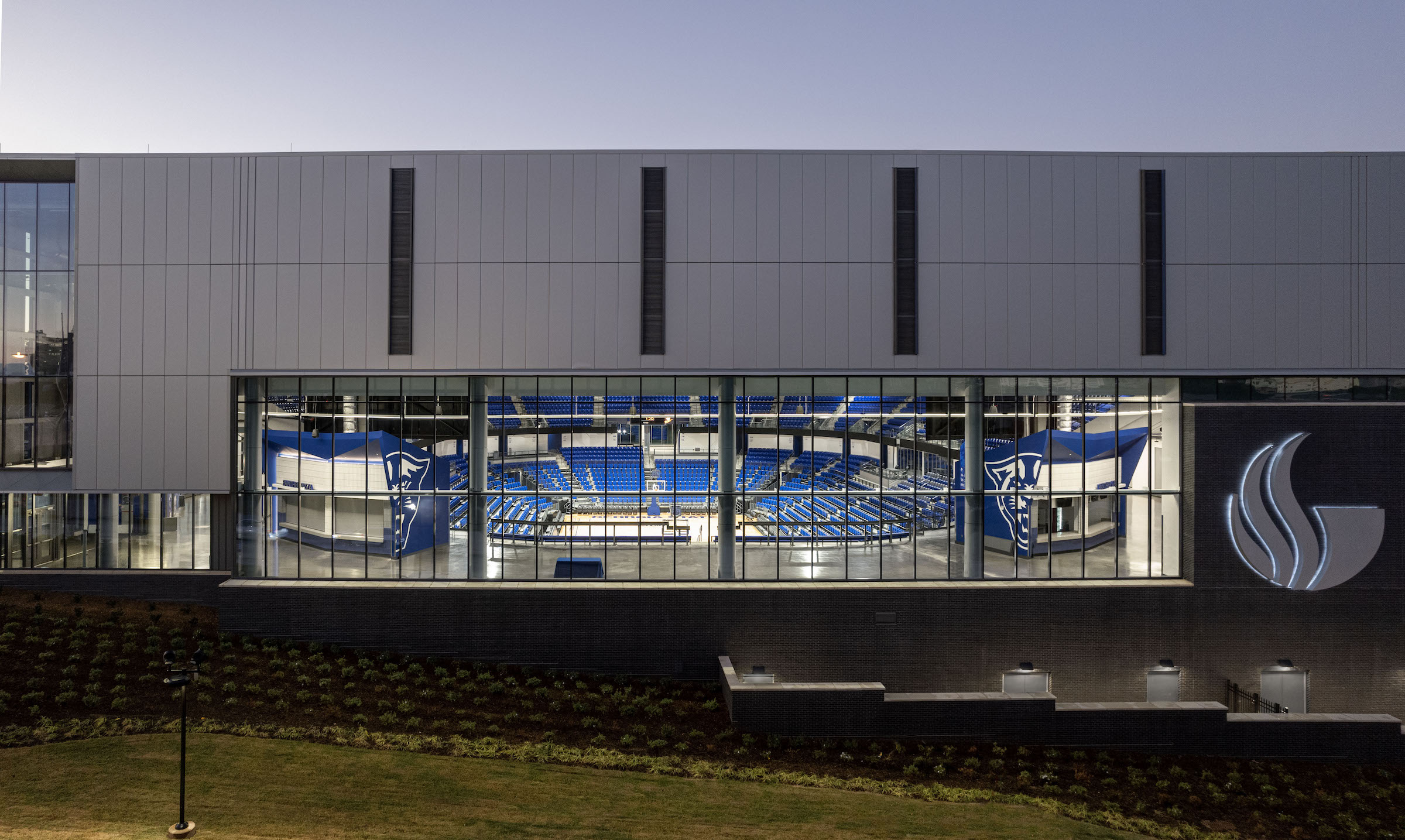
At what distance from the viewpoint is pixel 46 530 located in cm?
1847

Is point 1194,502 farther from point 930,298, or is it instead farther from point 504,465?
point 504,465

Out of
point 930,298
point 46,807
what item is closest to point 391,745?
point 46,807

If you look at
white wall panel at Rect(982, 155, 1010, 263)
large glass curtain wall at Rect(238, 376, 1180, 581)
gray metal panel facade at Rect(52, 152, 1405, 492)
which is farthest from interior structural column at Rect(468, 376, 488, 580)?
white wall panel at Rect(982, 155, 1010, 263)

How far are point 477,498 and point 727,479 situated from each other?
661 centimetres

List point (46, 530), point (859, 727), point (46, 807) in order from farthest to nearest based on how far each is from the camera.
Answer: point (46, 530) → point (859, 727) → point (46, 807)

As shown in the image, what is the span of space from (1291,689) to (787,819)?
48.9ft

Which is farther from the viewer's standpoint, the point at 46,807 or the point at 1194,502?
the point at 1194,502

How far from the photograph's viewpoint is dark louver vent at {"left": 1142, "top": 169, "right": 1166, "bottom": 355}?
58.4 feet

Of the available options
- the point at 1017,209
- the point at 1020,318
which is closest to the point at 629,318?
the point at 1020,318

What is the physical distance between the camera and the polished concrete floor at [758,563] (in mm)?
17688

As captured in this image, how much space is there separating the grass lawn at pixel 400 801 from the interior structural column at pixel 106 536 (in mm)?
8204

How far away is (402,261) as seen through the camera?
17.8 m

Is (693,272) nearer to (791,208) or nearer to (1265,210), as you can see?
(791,208)

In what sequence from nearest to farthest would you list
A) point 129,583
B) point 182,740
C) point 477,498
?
point 182,740
point 477,498
point 129,583
